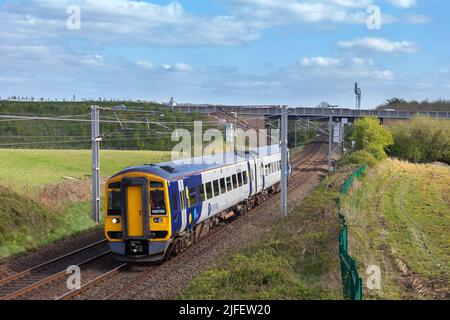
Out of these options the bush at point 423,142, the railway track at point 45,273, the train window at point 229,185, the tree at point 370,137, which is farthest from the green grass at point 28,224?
the bush at point 423,142

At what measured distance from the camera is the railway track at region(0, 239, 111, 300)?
49.2 feet

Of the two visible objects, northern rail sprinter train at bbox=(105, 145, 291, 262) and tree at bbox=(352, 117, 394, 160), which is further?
tree at bbox=(352, 117, 394, 160)

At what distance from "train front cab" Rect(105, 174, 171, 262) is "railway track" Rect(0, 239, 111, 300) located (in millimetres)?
1590

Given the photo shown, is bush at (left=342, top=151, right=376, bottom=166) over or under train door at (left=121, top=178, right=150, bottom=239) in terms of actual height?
under

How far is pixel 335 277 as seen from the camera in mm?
14281

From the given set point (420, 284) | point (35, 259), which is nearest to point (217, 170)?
point (35, 259)

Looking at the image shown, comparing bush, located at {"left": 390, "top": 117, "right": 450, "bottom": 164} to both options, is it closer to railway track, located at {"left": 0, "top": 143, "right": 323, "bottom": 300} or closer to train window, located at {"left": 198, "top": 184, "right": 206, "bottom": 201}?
train window, located at {"left": 198, "top": 184, "right": 206, "bottom": 201}

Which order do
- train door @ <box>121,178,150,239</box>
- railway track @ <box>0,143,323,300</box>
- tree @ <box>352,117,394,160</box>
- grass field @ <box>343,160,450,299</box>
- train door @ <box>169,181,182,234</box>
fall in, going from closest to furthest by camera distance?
railway track @ <box>0,143,323,300</box>
grass field @ <box>343,160,450,299</box>
train door @ <box>121,178,150,239</box>
train door @ <box>169,181,182,234</box>
tree @ <box>352,117,394,160</box>

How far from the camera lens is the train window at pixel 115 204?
1720 centimetres

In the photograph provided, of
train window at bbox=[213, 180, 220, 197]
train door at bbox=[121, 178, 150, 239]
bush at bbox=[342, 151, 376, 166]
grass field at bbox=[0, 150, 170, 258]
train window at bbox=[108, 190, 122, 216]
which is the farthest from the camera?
bush at bbox=[342, 151, 376, 166]

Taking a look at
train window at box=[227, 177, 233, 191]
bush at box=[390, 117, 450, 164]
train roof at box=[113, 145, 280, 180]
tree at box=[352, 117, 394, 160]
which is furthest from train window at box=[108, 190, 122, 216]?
bush at box=[390, 117, 450, 164]

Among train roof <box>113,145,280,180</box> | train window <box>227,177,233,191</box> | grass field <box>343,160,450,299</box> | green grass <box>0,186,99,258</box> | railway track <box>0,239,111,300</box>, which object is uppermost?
train roof <box>113,145,280,180</box>

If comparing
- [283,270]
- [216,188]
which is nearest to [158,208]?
[283,270]

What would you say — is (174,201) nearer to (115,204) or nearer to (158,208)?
(158,208)
